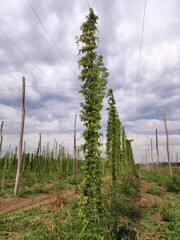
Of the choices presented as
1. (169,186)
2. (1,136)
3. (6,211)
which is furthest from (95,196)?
(1,136)

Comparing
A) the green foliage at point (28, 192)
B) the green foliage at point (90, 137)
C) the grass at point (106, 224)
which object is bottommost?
the green foliage at point (28, 192)

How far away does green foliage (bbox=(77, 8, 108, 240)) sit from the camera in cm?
414

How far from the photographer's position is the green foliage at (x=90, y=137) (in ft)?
13.6

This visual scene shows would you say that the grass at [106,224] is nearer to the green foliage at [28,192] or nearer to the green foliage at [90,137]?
the green foliage at [90,137]

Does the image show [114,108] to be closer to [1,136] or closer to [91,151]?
[91,151]

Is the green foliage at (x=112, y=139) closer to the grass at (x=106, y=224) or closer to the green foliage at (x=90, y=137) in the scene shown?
A: the grass at (x=106, y=224)

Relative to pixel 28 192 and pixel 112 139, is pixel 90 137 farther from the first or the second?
pixel 28 192

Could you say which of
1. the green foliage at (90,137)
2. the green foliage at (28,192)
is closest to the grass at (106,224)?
the green foliage at (90,137)

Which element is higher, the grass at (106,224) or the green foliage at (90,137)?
the green foliage at (90,137)

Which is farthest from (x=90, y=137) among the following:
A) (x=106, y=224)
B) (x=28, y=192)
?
(x=28, y=192)

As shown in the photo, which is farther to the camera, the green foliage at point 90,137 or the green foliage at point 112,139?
the green foliage at point 112,139

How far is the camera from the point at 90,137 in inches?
192

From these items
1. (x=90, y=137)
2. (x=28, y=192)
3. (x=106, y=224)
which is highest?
(x=90, y=137)

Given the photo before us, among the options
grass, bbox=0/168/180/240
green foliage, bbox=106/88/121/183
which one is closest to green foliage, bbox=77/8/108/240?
grass, bbox=0/168/180/240
